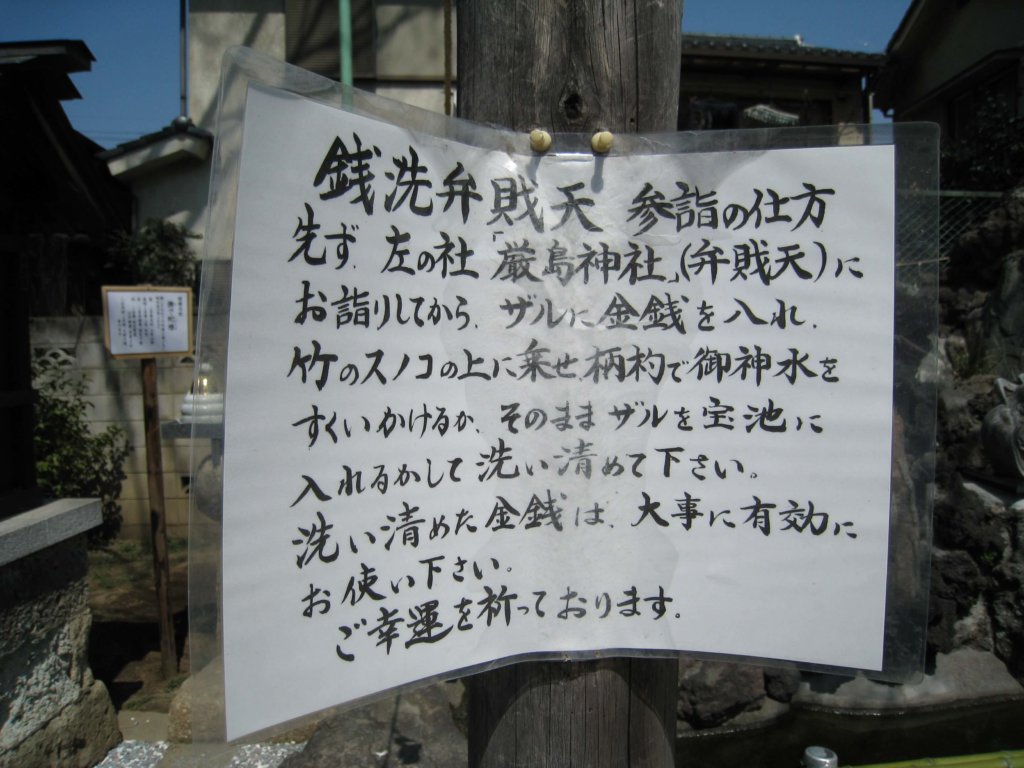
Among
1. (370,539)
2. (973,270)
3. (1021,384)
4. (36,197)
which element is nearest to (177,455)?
(36,197)

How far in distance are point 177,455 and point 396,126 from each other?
23.8 ft

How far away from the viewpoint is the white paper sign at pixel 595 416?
1.28 metres

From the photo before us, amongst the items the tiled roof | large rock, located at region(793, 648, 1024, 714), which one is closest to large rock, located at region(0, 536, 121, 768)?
large rock, located at region(793, 648, 1024, 714)

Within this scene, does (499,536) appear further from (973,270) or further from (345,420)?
(973,270)

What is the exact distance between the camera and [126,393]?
24.7ft

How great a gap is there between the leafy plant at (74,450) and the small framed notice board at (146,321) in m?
2.61

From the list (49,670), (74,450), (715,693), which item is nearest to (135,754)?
(49,670)

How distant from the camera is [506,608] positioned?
54.3 inches

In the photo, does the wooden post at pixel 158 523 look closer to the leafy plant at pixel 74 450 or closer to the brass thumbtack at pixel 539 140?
the leafy plant at pixel 74 450

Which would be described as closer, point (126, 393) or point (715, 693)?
point (715, 693)

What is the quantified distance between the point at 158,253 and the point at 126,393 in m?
2.27

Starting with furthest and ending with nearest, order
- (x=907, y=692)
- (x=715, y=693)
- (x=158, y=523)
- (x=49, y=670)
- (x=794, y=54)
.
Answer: (x=794, y=54)
(x=907, y=692)
(x=158, y=523)
(x=715, y=693)
(x=49, y=670)

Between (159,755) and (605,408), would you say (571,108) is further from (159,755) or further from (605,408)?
(159,755)

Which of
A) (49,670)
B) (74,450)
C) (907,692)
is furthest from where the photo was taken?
(74,450)
